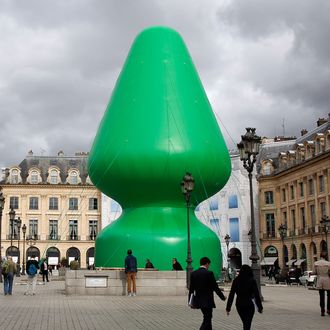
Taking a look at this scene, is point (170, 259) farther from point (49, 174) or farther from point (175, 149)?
point (49, 174)

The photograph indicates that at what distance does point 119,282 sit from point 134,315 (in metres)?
6.26

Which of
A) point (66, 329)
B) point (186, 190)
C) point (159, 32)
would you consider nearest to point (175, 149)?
point (186, 190)

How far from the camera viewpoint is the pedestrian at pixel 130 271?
716 inches

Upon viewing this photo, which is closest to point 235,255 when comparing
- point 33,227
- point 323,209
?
point 323,209

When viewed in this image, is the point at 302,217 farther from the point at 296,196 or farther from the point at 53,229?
the point at 53,229

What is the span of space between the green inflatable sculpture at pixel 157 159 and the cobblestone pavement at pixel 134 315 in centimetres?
432

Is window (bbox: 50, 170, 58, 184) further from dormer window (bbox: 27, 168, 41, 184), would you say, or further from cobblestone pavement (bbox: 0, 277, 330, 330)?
cobblestone pavement (bbox: 0, 277, 330, 330)

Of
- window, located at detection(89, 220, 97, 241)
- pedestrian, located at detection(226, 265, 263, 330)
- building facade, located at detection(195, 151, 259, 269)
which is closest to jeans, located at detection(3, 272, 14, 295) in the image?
Result: pedestrian, located at detection(226, 265, 263, 330)

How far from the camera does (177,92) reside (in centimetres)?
2316

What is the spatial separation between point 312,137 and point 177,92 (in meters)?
37.9

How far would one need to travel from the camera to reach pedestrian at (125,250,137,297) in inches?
716

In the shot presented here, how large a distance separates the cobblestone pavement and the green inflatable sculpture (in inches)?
170

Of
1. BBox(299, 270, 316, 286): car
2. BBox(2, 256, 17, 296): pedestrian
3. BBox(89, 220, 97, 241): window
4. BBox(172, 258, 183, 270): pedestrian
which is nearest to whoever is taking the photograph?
BBox(2, 256, 17, 296): pedestrian

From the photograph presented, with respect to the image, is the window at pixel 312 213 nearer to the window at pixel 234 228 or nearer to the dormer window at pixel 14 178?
the window at pixel 234 228
